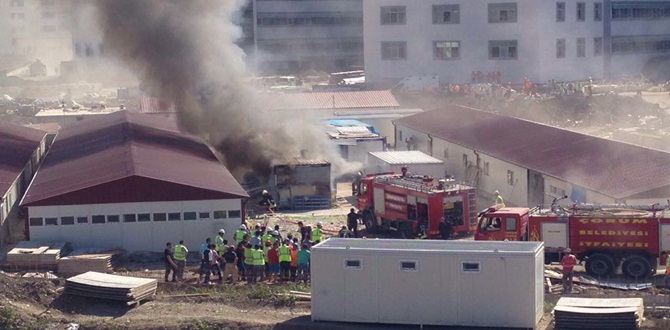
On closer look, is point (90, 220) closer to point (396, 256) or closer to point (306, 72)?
point (396, 256)

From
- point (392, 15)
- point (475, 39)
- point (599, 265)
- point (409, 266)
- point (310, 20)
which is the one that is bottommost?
point (599, 265)

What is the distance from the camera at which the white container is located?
17547mm

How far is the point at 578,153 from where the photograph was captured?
28.8 metres

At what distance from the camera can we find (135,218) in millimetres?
24875

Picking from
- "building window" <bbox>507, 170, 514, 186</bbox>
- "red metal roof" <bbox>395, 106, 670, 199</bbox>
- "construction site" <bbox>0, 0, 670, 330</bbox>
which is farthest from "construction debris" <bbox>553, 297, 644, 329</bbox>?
"building window" <bbox>507, 170, 514, 186</bbox>

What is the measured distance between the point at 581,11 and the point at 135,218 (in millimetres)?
38923

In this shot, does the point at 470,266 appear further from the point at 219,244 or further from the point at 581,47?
the point at 581,47

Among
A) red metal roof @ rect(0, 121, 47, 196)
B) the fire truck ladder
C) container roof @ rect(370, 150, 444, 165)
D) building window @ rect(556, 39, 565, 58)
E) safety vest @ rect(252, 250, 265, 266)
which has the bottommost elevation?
safety vest @ rect(252, 250, 265, 266)

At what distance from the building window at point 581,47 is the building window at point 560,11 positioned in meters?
2.00

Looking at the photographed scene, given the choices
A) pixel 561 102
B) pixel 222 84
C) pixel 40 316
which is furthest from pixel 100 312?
pixel 561 102

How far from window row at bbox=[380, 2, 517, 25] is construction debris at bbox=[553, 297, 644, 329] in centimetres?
3993

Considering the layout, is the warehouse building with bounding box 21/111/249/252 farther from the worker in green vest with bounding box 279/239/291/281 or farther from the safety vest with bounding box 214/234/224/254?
the worker in green vest with bounding box 279/239/291/281

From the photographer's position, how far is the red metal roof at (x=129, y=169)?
81.6ft

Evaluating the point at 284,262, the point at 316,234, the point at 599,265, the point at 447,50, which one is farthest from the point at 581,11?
the point at 284,262
